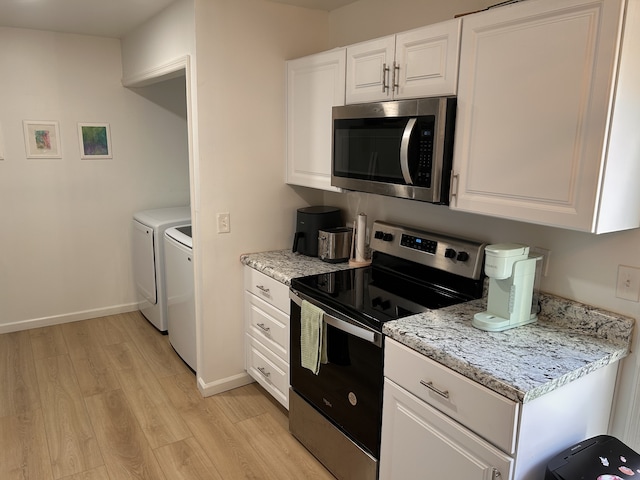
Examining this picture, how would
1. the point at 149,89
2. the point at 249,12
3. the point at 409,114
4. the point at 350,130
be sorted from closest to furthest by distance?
the point at 409,114
the point at 350,130
the point at 249,12
the point at 149,89

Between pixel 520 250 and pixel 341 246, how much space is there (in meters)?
1.17

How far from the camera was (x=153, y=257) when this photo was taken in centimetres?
367

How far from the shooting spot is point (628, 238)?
1.61 metres

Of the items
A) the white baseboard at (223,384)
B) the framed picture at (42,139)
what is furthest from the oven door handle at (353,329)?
the framed picture at (42,139)

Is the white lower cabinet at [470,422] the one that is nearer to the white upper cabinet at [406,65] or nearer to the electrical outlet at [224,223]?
the white upper cabinet at [406,65]

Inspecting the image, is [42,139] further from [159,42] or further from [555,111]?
[555,111]

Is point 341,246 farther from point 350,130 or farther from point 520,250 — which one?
point 520,250

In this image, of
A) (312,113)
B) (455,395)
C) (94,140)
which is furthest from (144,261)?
(455,395)

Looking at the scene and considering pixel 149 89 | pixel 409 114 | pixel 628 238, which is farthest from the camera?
pixel 149 89

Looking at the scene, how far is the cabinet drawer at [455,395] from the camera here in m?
1.37

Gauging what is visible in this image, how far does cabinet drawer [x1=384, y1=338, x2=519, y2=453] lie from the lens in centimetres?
137

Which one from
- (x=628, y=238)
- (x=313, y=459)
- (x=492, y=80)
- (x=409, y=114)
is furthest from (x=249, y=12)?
(x=313, y=459)

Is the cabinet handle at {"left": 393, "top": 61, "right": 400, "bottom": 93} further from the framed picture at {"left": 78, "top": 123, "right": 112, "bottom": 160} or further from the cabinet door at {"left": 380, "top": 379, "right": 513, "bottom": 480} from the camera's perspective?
the framed picture at {"left": 78, "top": 123, "right": 112, "bottom": 160}

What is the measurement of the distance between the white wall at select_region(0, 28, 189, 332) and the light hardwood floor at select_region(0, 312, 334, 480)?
0.54 meters
